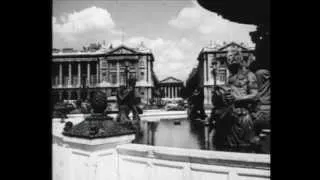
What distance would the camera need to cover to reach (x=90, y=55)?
530 cm

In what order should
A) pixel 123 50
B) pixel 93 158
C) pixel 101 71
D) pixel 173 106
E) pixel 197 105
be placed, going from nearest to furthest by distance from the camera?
pixel 93 158 → pixel 123 50 → pixel 197 105 → pixel 101 71 → pixel 173 106

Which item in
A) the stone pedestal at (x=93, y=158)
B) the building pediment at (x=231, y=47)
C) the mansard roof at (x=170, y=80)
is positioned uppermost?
the building pediment at (x=231, y=47)

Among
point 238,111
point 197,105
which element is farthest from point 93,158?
point 197,105

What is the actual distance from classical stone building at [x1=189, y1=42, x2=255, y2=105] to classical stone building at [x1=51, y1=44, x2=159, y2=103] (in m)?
0.79

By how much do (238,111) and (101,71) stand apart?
2805 millimetres

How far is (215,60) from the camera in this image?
4.61m

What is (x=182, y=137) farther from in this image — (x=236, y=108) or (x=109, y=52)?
(x=109, y=52)

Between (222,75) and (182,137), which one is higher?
(222,75)

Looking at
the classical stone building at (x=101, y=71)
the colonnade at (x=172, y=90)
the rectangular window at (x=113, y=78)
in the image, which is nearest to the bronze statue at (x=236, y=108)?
the colonnade at (x=172, y=90)

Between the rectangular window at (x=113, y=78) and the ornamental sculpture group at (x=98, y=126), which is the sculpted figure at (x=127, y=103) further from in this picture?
the ornamental sculpture group at (x=98, y=126)

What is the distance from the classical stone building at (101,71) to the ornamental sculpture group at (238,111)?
129 cm

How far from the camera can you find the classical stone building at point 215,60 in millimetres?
4344
